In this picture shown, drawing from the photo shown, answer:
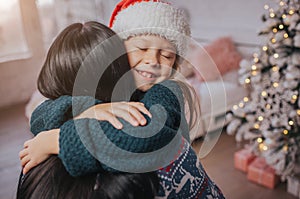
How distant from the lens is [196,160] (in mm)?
542

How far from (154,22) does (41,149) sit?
0.33 meters

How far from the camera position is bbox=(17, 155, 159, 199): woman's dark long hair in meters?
0.44

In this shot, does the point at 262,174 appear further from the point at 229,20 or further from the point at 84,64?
the point at 84,64

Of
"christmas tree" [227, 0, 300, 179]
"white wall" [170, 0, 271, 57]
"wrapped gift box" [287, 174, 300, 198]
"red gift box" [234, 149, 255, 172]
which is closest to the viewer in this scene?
"christmas tree" [227, 0, 300, 179]

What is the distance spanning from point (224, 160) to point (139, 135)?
1.90 meters

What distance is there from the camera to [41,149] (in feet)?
1.61

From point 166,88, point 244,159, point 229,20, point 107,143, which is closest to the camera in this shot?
point 107,143

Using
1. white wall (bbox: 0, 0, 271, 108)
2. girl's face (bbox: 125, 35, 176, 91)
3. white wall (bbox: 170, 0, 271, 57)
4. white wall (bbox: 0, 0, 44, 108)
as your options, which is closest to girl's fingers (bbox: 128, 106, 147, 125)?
girl's face (bbox: 125, 35, 176, 91)

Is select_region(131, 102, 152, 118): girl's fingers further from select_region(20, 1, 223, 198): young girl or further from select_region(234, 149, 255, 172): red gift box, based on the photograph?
select_region(234, 149, 255, 172): red gift box

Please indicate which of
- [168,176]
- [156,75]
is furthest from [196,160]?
[156,75]

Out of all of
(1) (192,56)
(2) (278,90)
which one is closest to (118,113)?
(2) (278,90)

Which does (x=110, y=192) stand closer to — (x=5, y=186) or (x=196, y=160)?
(x=196, y=160)

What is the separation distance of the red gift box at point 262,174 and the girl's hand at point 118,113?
166cm

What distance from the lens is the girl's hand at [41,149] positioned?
0.48 meters
